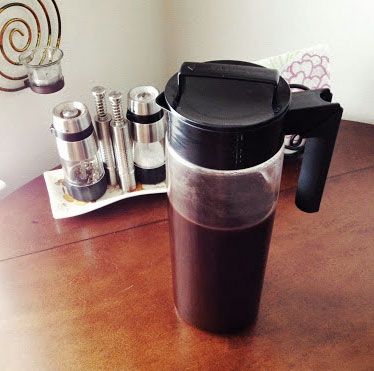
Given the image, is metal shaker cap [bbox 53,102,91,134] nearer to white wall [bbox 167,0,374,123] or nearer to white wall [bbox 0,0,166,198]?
white wall [bbox 0,0,166,198]

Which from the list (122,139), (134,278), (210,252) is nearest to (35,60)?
(122,139)

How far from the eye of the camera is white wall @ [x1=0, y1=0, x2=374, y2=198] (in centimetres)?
111

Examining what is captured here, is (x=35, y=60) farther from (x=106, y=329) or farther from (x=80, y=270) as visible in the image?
(x=106, y=329)

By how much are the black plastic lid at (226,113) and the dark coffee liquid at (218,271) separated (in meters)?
0.11

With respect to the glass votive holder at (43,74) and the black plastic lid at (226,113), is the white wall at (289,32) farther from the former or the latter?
the black plastic lid at (226,113)

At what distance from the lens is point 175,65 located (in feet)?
4.85

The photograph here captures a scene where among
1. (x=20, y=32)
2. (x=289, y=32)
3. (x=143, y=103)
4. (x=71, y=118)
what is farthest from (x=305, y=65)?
(x=20, y=32)

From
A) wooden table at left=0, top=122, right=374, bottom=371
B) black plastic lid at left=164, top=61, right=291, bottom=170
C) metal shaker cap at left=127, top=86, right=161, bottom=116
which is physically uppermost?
black plastic lid at left=164, top=61, right=291, bottom=170

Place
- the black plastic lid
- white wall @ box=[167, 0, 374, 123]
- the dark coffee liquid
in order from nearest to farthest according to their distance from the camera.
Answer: the black plastic lid < the dark coffee liquid < white wall @ box=[167, 0, 374, 123]

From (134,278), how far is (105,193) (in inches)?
8.6

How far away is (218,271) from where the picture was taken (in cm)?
62

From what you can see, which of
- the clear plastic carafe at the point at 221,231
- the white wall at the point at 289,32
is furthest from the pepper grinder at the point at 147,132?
the white wall at the point at 289,32

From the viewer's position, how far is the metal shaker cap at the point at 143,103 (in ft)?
2.83

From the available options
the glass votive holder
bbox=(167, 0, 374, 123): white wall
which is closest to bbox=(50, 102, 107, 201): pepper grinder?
the glass votive holder
